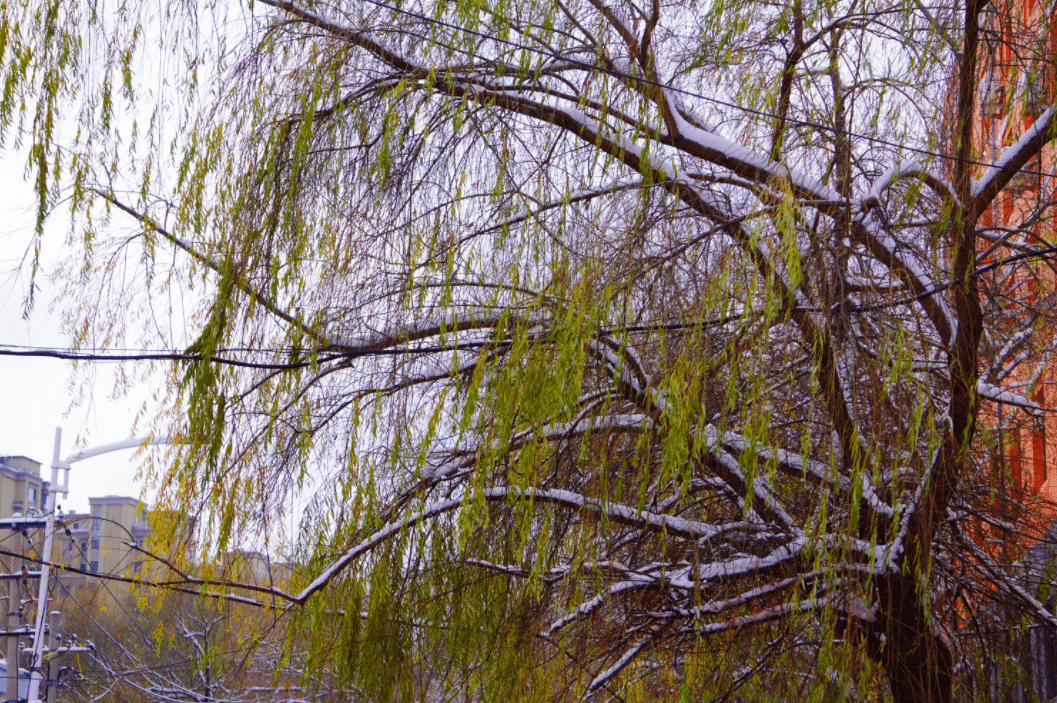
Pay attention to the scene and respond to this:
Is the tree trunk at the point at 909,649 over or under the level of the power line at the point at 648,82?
under

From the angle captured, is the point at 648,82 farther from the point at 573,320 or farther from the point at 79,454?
the point at 79,454

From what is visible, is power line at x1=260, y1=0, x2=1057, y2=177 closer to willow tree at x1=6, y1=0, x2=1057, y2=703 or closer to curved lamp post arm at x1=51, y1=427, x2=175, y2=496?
willow tree at x1=6, y1=0, x2=1057, y2=703

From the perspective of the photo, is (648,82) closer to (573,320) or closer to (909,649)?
(573,320)

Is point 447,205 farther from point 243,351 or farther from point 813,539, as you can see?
point 813,539

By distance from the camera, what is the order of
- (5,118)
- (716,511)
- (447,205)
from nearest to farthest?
(5,118), (447,205), (716,511)

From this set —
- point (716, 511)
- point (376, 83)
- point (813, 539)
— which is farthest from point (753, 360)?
point (376, 83)

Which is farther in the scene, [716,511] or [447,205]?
[716,511]

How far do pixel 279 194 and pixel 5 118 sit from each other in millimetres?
942

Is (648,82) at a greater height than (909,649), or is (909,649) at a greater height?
(648,82)

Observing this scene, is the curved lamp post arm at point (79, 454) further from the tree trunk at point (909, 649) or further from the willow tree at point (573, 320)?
the tree trunk at point (909, 649)

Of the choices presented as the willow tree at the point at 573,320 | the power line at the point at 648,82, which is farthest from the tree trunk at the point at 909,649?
the power line at the point at 648,82

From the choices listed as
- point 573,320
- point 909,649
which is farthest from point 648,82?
point 909,649

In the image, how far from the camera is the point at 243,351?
350 cm

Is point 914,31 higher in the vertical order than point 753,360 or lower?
higher
